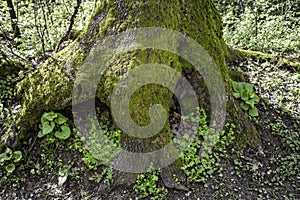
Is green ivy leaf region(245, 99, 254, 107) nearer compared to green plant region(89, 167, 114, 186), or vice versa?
green plant region(89, 167, 114, 186)

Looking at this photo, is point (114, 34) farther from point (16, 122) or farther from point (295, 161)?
point (295, 161)

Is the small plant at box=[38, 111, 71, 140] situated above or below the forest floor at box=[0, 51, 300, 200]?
above

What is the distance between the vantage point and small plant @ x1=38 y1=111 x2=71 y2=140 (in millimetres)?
3648

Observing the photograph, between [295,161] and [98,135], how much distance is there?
2721mm

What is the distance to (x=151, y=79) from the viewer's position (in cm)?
329

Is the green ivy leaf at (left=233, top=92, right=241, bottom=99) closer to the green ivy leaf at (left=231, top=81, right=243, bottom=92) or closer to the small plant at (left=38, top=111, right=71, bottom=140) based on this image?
the green ivy leaf at (left=231, top=81, right=243, bottom=92)

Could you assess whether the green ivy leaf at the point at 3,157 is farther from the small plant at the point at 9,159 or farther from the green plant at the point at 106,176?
the green plant at the point at 106,176

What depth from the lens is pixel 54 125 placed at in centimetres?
368

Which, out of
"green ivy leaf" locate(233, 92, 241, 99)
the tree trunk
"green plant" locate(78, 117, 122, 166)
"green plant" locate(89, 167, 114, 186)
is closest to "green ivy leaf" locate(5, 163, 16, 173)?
the tree trunk

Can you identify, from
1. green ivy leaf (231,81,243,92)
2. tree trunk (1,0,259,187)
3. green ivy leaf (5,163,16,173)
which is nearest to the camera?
tree trunk (1,0,259,187)

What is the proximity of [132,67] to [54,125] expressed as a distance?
1.41m

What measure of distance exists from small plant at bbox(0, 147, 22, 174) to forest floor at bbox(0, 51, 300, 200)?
0.10 m

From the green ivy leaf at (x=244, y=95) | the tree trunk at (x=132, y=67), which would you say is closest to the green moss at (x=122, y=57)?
the tree trunk at (x=132, y=67)

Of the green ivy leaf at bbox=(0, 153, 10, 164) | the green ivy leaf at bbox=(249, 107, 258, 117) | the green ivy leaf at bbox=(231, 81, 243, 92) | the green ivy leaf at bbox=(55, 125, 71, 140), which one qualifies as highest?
the green ivy leaf at bbox=(231, 81, 243, 92)
